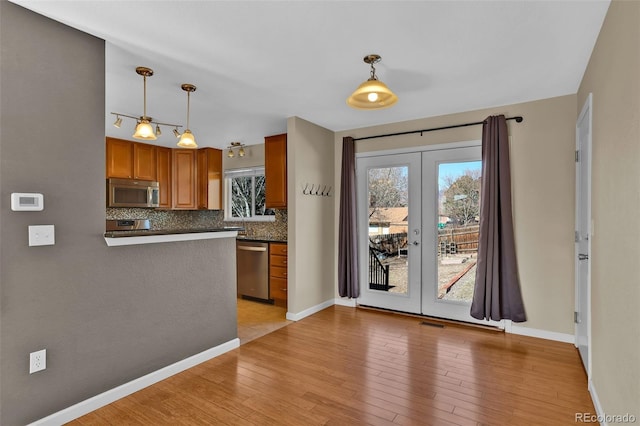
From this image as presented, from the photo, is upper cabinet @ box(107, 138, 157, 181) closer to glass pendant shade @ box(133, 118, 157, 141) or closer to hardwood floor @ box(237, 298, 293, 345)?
hardwood floor @ box(237, 298, 293, 345)

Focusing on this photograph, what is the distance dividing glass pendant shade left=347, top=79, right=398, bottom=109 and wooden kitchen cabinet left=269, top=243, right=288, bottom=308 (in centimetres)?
270

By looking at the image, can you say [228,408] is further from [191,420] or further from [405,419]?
[405,419]

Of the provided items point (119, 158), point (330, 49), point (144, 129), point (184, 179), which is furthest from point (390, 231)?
point (119, 158)

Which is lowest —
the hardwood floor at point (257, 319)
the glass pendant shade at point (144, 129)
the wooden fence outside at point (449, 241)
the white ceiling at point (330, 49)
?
the hardwood floor at point (257, 319)

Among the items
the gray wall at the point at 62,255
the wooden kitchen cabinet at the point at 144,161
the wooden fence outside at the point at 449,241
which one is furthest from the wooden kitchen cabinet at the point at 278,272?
the wooden kitchen cabinet at the point at 144,161

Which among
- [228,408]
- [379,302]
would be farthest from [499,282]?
[228,408]

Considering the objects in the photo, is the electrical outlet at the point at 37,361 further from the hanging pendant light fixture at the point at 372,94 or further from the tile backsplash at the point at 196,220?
the tile backsplash at the point at 196,220

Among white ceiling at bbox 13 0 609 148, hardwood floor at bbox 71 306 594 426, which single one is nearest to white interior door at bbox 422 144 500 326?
hardwood floor at bbox 71 306 594 426

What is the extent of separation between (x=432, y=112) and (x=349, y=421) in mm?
3341

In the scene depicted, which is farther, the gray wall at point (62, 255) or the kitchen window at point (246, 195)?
the kitchen window at point (246, 195)

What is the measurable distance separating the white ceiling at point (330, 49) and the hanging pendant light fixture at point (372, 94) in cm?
9

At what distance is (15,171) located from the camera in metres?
1.93

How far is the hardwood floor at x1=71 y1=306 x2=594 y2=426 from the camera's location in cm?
219

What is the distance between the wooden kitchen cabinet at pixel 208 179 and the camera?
6.05 meters
